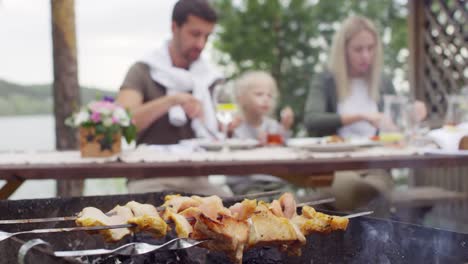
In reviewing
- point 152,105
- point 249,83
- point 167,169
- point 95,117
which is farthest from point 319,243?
point 249,83

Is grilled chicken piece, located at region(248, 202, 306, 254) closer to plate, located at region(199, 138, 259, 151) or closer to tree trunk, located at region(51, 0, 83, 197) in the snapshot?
plate, located at region(199, 138, 259, 151)

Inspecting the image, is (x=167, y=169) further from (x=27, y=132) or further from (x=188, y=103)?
(x=27, y=132)

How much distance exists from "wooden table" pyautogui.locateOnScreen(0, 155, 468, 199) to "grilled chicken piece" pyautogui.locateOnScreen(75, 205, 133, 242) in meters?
1.11

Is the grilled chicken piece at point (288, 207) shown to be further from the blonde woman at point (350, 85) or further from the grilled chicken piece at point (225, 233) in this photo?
the blonde woman at point (350, 85)

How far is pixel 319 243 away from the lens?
1275 mm

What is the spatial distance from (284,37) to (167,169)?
7.91m

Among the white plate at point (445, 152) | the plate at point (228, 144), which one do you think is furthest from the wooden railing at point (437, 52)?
the plate at point (228, 144)

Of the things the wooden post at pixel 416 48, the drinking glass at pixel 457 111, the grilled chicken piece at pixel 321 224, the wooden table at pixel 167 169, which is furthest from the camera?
the wooden post at pixel 416 48

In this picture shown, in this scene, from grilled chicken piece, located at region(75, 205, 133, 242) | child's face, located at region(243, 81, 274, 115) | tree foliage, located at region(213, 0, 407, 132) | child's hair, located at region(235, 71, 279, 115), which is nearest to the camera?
grilled chicken piece, located at region(75, 205, 133, 242)

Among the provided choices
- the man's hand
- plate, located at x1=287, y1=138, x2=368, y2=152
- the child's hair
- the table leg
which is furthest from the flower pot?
the child's hair

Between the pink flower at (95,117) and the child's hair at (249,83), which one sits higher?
the child's hair at (249,83)

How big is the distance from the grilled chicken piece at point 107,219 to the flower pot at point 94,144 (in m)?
1.39

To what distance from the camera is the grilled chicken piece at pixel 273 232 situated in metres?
1.05

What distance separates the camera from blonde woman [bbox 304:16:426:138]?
336cm
